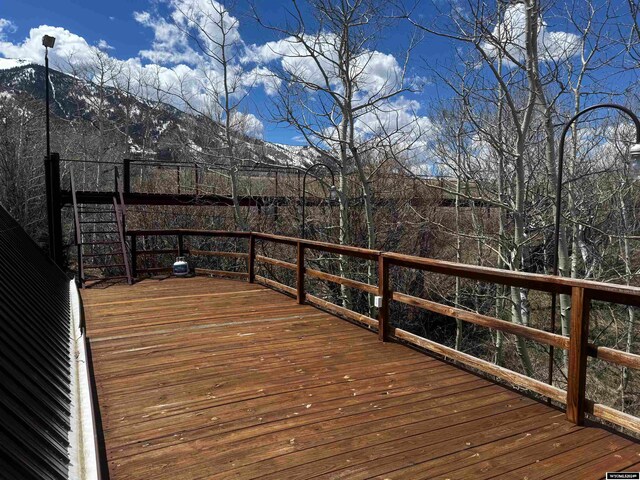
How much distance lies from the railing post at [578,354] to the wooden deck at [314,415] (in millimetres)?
110

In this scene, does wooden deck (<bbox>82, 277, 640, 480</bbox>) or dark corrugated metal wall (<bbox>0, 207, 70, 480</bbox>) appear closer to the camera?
dark corrugated metal wall (<bbox>0, 207, 70, 480</bbox>)

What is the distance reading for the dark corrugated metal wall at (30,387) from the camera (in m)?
1.39

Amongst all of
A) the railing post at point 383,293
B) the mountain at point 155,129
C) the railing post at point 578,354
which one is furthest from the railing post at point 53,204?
the railing post at point 578,354

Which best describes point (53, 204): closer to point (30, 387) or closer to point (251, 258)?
point (251, 258)

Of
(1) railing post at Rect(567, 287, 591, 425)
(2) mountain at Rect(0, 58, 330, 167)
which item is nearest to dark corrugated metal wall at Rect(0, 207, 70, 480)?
(1) railing post at Rect(567, 287, 591, 425)

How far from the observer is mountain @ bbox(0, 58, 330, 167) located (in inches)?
568

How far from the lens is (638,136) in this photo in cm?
418

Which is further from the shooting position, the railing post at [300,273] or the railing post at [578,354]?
the railing post at [300,273]

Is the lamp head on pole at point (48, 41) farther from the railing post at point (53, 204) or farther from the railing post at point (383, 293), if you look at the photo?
the railing post at point (383, 293)

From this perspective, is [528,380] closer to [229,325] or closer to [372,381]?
[372,381]

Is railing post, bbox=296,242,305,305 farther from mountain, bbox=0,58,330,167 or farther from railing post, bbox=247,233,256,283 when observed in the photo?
mountain, bbox=0,58,330,167

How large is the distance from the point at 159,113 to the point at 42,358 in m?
27.1

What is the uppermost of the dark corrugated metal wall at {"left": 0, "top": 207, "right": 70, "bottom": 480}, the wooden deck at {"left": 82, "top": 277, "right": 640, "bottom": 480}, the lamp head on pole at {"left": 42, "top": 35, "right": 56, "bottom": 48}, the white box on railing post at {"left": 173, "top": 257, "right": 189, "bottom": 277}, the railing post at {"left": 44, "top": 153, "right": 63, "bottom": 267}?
the lamp head on pole at {"left": 42, "top": 35, "right": 56, "bottom": 48}

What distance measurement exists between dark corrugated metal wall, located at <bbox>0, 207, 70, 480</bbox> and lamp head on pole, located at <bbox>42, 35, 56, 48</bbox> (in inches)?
300
